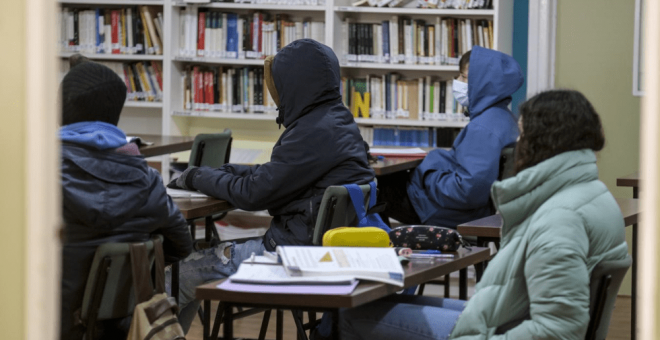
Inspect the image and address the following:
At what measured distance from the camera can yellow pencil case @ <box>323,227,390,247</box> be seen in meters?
2.44

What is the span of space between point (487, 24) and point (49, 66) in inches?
189

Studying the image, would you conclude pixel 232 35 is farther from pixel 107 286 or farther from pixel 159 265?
pixel 107 286

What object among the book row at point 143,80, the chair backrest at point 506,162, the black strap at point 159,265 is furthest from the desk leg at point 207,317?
the book row at point 143,80

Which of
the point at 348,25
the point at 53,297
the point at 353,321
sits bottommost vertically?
the point at 353,321

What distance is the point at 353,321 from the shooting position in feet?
8.04

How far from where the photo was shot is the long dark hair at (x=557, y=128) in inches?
88.4

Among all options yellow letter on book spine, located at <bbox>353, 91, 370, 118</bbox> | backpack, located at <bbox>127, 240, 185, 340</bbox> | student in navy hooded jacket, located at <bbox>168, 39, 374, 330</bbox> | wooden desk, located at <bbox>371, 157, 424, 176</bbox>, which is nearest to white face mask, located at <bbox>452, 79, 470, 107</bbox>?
wooden desk, located at <bbox>371, 157, 424, 176</bbox>

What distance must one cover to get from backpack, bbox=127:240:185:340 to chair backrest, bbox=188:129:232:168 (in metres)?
2.05

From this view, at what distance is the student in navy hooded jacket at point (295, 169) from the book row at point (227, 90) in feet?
9.27

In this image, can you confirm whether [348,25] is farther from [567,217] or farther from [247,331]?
[567,217]

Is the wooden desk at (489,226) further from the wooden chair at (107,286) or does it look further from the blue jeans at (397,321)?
the wooden chair at (107,286)

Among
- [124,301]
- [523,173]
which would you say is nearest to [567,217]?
[523,173]

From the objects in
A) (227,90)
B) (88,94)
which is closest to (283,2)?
(227,90)

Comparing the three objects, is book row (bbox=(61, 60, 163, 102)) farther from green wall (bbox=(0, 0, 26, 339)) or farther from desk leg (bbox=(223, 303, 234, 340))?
green wall (bbox=(0, 0, 26, 339))
